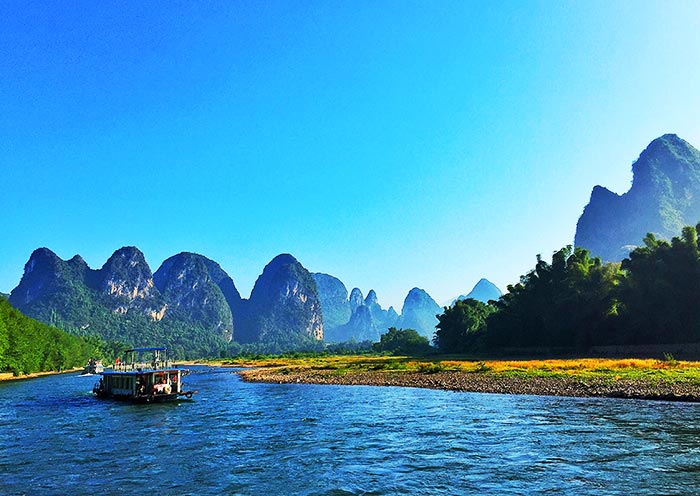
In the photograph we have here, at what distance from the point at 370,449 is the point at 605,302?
65.3 meters

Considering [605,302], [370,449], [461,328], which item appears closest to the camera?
[370,449]

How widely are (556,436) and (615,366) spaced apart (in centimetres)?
3356

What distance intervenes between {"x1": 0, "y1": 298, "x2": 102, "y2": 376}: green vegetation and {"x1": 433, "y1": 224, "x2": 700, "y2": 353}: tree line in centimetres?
8360

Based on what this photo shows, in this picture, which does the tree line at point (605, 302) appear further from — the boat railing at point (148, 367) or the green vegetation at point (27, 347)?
the green vegetation at point (27, 347)

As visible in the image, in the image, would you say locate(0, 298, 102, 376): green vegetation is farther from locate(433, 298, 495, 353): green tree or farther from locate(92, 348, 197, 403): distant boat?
locate(433, 298, 495, 353): green tree

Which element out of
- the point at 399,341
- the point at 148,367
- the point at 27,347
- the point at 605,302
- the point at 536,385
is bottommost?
the point at 399,341

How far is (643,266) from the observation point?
7088 centimetres

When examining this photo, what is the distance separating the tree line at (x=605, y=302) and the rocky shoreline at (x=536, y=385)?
93.6 feet

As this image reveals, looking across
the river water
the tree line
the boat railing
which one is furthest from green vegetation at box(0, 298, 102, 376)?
the tree line

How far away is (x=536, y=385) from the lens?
44156 millimetres

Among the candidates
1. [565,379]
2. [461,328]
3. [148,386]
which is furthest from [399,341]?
[148,386]

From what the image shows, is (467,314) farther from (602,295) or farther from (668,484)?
(668,484)

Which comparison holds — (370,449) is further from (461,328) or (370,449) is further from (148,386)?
(461,328)

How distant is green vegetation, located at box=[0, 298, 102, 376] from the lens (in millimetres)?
81562
